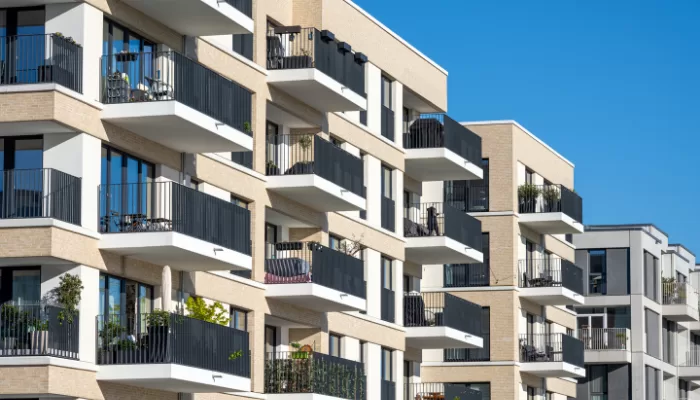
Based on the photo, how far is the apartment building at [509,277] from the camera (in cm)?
6034

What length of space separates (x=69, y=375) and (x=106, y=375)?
121 cm

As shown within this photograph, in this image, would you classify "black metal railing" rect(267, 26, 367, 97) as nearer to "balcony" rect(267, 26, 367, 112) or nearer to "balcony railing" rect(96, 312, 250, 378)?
"balcony" rect(267, 26, 367, 112)

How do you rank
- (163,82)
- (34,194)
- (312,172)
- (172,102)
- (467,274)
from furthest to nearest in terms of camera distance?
(467,274) → (312,172) → (163,82) → (172,102) → (34,194)

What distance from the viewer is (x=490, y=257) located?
6116 cm

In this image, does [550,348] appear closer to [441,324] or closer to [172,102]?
[441,324]

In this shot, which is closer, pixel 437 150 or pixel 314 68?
Result: pixel 314 68

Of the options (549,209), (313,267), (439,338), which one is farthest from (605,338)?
(313,267)

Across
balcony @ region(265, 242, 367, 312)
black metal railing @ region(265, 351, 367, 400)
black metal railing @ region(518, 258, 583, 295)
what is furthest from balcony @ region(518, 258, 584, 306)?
black metal railing @ region(265, 351, 367, 400)

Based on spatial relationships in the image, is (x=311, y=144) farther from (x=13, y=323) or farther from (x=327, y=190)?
(x=13, y=323)

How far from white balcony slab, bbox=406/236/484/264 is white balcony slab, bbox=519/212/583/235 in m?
6.78

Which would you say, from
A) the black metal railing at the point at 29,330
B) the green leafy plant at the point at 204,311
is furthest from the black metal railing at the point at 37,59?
the green leafy plant at the point at 204,311

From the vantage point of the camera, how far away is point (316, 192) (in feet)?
138

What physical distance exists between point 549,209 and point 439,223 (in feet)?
35.8

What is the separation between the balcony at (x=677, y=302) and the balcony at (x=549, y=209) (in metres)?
18.1
